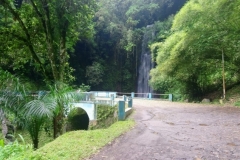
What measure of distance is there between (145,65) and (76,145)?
81.6 ft

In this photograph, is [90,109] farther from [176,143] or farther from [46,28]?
[176,143]

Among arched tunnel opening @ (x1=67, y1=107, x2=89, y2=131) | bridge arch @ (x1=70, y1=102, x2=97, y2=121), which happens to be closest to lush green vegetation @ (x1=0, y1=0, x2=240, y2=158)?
bridge arch @ (x1=70, y1=102, x2=97, y2=121)

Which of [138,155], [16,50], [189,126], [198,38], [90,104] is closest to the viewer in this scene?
[138,155]

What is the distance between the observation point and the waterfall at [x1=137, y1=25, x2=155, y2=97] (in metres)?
28.0

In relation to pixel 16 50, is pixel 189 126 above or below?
below

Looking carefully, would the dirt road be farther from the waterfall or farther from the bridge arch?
the waterfall

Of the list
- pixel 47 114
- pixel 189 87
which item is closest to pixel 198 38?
pixel 189 87

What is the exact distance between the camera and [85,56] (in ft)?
102

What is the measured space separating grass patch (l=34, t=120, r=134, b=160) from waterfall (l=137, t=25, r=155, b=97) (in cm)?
2235

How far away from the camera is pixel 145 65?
94.2 feet

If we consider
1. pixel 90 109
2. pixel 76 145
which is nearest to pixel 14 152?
pixel 76 145

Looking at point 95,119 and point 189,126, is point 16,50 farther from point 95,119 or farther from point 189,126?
point 189,126

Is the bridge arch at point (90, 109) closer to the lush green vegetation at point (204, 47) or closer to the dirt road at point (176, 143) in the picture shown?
the lush green vegetation at point (204, 47)

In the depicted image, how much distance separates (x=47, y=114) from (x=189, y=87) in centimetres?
1561
